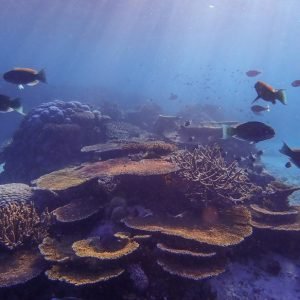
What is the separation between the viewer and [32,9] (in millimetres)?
43531

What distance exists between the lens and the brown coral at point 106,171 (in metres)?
6.46

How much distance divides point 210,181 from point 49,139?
759 cm

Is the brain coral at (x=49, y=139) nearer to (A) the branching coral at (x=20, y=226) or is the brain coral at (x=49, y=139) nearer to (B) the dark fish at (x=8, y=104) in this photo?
(B) the dark fish at (x=8, y=104)

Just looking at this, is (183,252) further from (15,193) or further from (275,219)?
(15,193)

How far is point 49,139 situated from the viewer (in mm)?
12039

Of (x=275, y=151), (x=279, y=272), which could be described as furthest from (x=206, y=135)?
(x=275, y=151)

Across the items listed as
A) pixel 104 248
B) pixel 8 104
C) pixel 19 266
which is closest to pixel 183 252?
pixel 104 248

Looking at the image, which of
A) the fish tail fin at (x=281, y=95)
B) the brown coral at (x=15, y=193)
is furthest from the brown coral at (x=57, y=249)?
the fish tail fin at (x=281, y=95)

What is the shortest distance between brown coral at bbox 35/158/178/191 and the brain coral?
4254 mm

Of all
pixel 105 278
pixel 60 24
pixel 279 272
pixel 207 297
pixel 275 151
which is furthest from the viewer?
pixel 60 24

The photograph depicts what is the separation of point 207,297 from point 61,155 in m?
8.35

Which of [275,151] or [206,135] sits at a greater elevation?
[206,135]

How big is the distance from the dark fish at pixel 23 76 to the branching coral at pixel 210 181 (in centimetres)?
397

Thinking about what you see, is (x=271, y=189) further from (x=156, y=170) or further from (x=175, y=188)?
(x=156, y=170)
